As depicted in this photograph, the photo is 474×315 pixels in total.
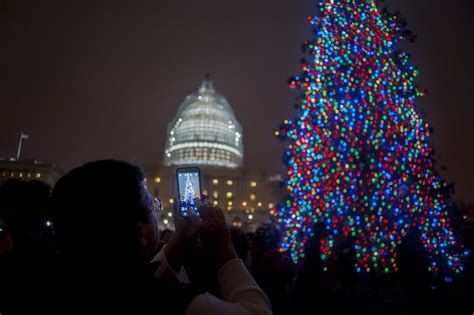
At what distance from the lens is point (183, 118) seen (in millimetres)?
91938

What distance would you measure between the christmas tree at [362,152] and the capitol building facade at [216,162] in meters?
62.4

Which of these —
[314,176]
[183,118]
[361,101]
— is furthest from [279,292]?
[183,118]

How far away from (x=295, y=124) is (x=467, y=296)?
7.03 m

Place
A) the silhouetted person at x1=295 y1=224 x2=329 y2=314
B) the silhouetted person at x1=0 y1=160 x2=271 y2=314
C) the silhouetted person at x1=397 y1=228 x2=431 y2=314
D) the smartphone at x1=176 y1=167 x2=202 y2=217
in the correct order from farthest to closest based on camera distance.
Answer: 1. the silhouetted person at x1=397 y1=228 x2=431 y2=314
2. the silhouetted person at x1=295 y1=224 x2=329 y2=314
3. the smartphone at x1=176 y1=167 x2=202 y2=217
4. the silhouetted person at x1=0 y1=160 x2=271 y2=314

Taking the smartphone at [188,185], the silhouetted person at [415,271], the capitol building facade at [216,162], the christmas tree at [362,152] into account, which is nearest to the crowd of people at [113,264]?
the smartphone at [188,185]

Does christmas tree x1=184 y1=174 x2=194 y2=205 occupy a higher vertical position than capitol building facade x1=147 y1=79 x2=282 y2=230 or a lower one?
lower

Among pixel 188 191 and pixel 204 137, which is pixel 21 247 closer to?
pixel 188 191

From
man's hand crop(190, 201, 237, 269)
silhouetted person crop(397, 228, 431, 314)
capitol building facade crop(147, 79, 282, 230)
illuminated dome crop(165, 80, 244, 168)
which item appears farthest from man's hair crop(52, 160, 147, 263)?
illuminated dome crop(165, 80, 244, 168)

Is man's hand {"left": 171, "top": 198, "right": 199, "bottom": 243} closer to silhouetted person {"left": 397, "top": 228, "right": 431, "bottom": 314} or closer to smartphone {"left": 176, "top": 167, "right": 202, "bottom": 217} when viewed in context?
smartphone {"left": 176, "top": 167, "right": 202, "bottom": 217}

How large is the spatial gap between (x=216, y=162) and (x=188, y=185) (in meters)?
85.8

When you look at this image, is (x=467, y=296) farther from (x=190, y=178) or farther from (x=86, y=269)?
(x=86, y=269)

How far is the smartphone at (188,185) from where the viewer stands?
2270 mm

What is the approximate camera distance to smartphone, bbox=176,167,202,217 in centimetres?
227

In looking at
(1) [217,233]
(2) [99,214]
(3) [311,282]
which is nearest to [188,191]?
(1) [217,233]
